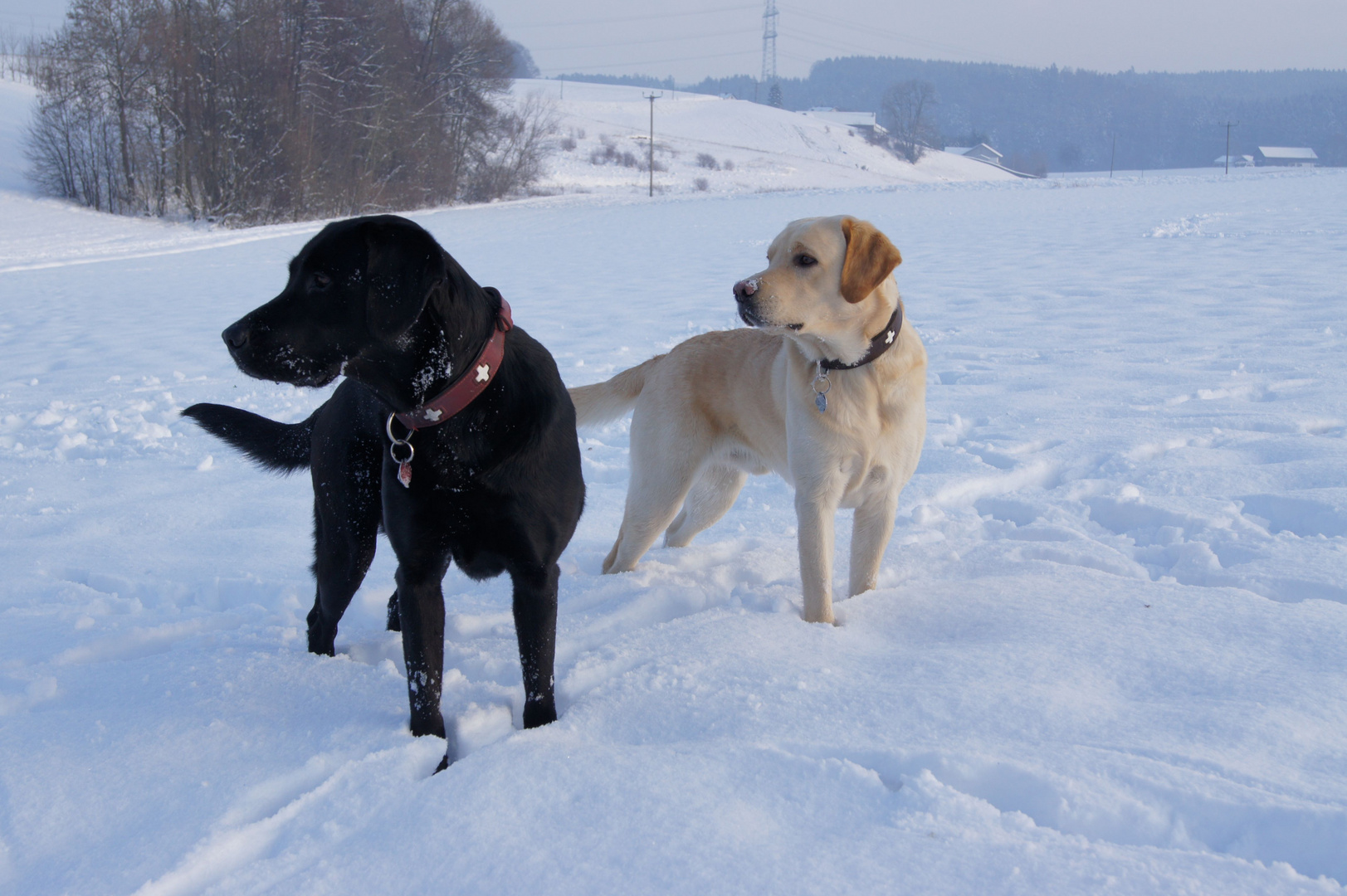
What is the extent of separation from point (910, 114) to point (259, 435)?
372 ft

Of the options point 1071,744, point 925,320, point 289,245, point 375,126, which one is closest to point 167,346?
point 925,320

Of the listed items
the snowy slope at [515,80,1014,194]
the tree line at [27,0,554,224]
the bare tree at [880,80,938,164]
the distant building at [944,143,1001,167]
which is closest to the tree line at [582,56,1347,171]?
the bare tree at [880,80,938,164]

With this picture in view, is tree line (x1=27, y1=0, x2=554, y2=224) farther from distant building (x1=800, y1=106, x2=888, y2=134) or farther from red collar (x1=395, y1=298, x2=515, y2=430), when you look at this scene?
distant building (x1=800, y1=106, x2=888, y2=134)

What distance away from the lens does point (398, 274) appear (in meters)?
1.95

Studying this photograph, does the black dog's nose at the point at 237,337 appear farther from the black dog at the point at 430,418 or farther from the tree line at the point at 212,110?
the tree line at the point at 212,110

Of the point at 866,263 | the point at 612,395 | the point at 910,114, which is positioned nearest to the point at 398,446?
the point at 866,263

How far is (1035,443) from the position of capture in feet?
15.0

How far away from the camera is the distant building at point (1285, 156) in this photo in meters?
103

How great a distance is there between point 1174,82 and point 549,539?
210 meters

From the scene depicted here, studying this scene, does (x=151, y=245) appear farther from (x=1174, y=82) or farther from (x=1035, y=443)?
(x=1174, y=82)

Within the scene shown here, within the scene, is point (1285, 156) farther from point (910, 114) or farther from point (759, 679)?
point (759, 679)

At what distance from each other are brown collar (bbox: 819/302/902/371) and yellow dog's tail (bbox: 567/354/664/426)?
99cm

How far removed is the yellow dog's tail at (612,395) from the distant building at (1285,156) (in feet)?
404

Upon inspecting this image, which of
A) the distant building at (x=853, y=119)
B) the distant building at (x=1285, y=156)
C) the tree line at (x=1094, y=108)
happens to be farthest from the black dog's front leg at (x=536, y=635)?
the distant building at (x=1285, y=156)
